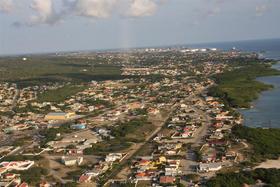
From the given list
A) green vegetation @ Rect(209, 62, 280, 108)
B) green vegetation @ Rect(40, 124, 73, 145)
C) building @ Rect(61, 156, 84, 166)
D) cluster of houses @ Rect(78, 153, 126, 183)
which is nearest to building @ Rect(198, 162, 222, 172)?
cluster of houses @ Rect(78, 153, 126, 183)

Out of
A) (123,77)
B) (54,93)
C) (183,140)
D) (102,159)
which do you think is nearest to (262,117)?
(183,140)

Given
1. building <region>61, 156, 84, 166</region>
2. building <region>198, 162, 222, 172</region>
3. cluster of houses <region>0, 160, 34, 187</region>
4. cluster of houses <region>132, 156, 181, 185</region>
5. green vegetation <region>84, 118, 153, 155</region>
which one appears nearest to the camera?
cluster of houses <region>132, 156, 181, 185</region>

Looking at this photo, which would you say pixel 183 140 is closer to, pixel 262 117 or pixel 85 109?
pixel 262 117

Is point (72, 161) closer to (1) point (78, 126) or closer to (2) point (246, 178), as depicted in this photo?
(2) point (246, 178)

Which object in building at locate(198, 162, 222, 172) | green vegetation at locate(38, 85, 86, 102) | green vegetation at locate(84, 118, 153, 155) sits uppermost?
building at locate(198, 162, 222, 172)

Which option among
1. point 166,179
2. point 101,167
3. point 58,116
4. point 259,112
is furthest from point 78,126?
point 259,112

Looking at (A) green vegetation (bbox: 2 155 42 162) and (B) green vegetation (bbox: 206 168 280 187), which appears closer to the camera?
(B) green vegetation (bbox: 206 168 280 187)

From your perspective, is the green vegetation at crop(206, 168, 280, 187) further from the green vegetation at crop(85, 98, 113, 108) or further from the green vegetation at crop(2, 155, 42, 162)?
the green vegetation at crop(85, 98, 113, 108)
